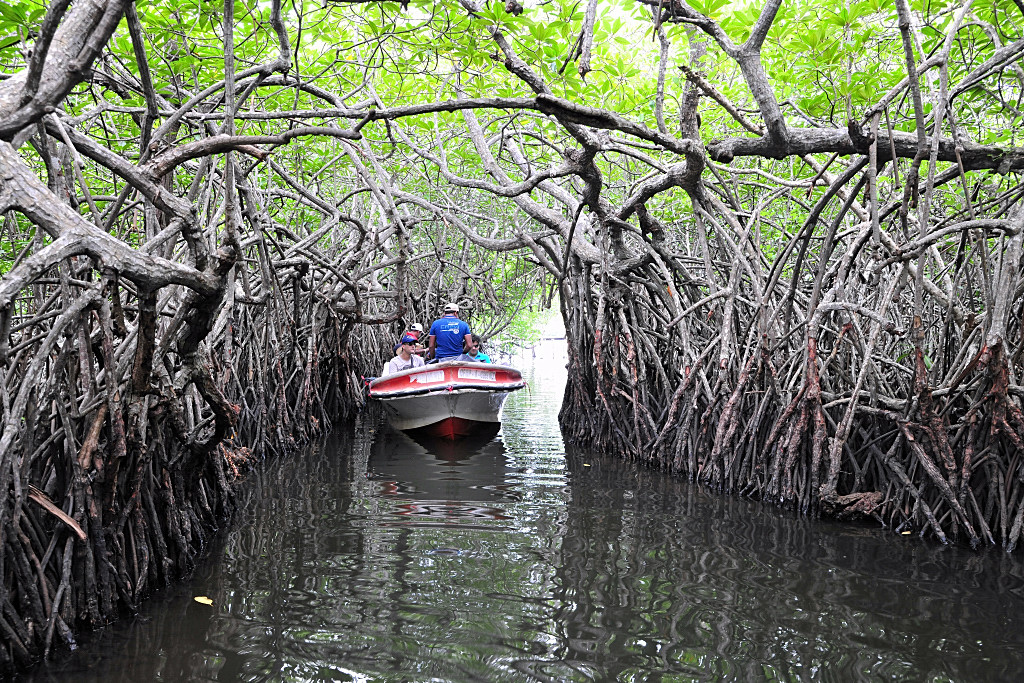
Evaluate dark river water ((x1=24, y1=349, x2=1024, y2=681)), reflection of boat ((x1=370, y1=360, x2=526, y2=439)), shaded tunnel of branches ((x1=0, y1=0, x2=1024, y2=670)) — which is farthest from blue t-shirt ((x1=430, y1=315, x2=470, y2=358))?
dark river water ((x1=24, y1=349, x2=1024, y2=681))

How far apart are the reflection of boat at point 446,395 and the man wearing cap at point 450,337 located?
0.74 m

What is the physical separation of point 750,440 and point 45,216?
490cm

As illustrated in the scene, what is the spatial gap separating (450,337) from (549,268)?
173cm

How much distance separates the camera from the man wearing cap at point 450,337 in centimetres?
1013

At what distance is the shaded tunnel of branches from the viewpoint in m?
2.99

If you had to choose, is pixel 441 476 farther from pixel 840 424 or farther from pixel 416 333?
pixel 416 333

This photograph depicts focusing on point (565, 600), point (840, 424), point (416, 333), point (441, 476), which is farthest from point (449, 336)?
point (565, 600)

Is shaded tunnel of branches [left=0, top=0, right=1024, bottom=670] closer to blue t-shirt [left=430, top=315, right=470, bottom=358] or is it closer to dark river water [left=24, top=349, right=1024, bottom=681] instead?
dark river water [left=24, top=349, right=1024, bottom=681]

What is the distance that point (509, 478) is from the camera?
7066 mm

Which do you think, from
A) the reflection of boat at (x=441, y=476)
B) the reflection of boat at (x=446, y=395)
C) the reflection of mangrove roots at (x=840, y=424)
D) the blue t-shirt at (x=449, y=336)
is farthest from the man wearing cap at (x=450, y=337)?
the reflection of mangrove roots at (x=840, y=424)

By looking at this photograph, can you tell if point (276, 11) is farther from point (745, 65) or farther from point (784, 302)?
point (784, 302)

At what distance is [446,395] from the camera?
9.31 m

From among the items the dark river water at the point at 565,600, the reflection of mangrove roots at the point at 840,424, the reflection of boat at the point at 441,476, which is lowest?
the dark river water at the point at 565,600

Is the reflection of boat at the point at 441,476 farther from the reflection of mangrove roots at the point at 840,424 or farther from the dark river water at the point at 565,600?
the reflection of mangrove roots at the point at 840,424
